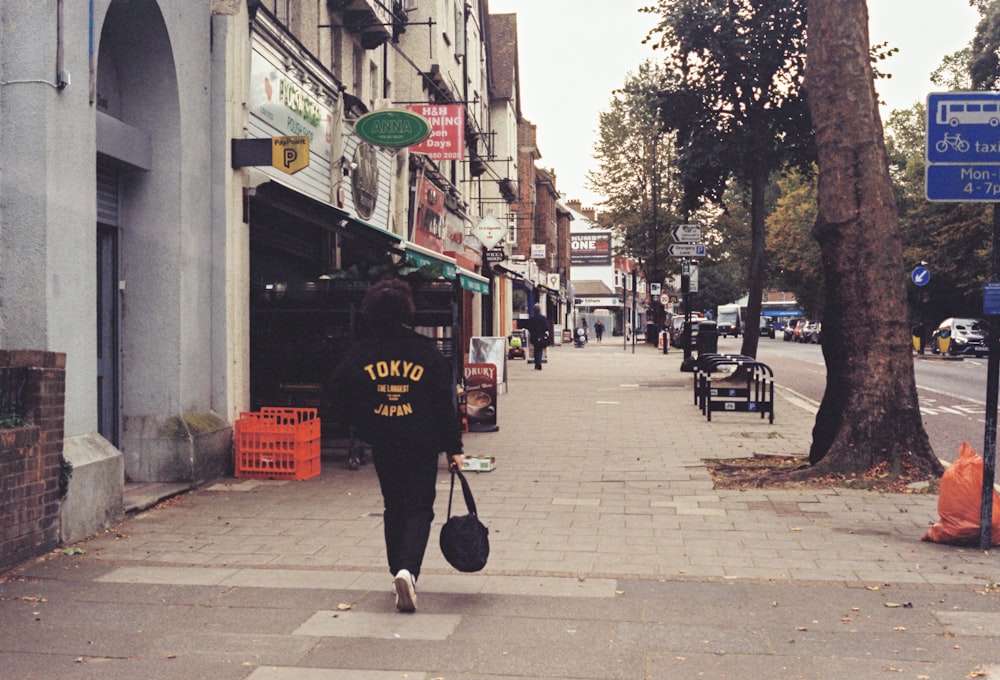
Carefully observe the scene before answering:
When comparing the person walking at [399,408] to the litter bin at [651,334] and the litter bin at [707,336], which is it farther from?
the litter bin at [651,334]

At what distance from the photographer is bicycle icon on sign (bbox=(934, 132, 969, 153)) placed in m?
7.14

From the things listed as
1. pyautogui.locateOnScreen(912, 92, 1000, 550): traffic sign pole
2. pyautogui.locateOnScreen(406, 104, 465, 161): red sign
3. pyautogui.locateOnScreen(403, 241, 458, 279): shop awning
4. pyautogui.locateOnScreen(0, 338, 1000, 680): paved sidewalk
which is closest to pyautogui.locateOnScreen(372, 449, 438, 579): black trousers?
pyautogui.locateOnScreen(0, 338, 1000, 680): paved sidewalk

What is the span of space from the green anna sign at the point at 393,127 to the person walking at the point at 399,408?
889 cm

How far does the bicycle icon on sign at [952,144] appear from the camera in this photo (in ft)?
23.4

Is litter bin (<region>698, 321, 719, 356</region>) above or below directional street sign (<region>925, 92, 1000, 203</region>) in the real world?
below

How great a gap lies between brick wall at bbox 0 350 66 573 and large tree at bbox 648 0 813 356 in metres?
18.2

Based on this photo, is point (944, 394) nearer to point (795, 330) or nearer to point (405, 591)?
point (405, 591)

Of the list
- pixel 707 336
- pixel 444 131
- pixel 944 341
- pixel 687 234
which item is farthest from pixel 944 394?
pixel 944 341

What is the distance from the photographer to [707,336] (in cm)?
2680

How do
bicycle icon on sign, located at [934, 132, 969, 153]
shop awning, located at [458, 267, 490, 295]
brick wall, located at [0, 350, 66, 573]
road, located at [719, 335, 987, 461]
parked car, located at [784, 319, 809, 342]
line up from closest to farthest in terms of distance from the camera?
1. brick wall, located at [0, 350, 66, 573]
2. bicycle icon on sign, located at [934, 132, 969, 153]
3. road, located at [719, 335, 987, 461]
4. shop awning, located at [458, 267, 490, 295]
5. parked car, located at [784, 319, 809, 342]

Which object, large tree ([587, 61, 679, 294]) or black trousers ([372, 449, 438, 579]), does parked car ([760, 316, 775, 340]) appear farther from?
black trousers ([372, 449, 438, 579])

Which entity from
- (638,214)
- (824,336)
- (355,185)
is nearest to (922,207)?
(638,214)

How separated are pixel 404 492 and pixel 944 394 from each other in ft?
59.4

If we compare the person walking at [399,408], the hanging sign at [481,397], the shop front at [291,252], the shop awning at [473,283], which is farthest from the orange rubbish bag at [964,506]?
the shop awning at [473,283]
